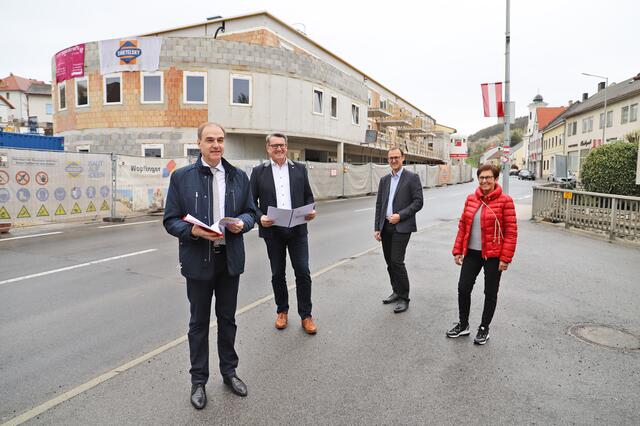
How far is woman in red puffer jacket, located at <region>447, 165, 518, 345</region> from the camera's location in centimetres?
418

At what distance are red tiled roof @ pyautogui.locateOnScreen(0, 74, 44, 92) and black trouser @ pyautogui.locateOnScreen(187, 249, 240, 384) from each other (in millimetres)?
91311

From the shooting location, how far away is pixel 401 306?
5.13 metres

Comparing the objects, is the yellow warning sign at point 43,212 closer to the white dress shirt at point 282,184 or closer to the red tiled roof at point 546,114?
the white dress shirt at point 282,184

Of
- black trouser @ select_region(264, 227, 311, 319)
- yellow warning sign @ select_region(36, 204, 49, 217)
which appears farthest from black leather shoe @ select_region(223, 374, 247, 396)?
yellow warning sign @ select_region(36, 204, 49, 217)

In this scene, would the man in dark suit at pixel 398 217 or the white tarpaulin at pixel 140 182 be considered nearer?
the man in dark suit at pixel 398 217

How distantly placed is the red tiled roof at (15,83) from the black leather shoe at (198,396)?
300 feet

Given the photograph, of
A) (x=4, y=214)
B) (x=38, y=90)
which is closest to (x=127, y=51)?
(x=4, y=214)

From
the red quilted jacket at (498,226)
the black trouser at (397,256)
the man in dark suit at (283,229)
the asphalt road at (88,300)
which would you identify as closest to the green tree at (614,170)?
the asphalt road at (88,300)

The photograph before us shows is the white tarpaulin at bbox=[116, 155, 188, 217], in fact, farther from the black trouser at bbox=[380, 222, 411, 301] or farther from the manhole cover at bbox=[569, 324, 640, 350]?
the manhole cover at bbox=[569, 324, 640, 350]

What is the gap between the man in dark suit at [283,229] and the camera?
445cm

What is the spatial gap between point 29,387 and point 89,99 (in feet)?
78.8

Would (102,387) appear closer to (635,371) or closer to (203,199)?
(203,199)

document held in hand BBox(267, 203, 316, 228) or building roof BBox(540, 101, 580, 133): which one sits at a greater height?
building roof BBox(540, 101, 580, 133)

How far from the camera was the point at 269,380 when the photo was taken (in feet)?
11.2
